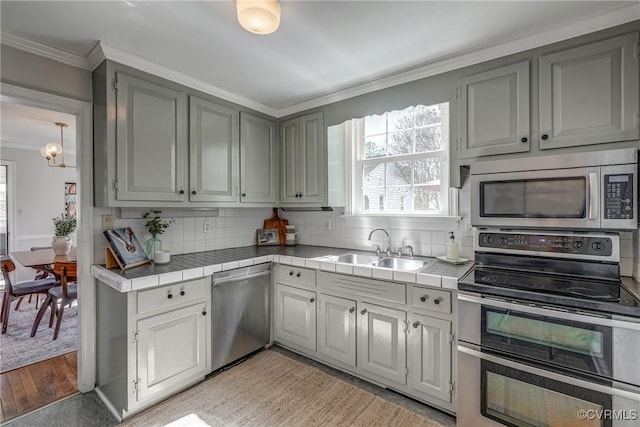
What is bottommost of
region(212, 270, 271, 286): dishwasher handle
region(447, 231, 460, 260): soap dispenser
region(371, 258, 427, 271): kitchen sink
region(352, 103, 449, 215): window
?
region(212, 270, 271, 286): dishwasher handle

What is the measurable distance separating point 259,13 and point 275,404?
88.3 inches

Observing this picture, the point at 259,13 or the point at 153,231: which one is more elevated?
the point at 259,13

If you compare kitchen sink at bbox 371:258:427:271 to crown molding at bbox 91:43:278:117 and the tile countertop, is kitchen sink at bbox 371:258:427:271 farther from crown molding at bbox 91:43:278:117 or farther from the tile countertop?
crown molding at bbox 91:43:278:117

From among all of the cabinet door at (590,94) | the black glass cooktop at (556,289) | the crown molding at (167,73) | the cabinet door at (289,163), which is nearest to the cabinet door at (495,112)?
the cabinet door at (590,94)

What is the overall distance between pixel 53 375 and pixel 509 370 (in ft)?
10.3

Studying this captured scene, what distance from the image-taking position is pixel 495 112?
1859 mm

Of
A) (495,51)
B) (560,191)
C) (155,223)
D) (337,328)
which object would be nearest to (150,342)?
(155,223)

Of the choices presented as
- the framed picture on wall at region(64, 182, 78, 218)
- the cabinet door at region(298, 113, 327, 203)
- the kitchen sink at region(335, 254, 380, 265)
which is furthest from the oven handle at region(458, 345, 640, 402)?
the framed picture on wall at region(64, 182, 78, 218)

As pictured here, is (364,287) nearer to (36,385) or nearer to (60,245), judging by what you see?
(36,385)

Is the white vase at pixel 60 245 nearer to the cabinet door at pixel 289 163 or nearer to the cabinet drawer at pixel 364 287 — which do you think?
the cabinet door at pixel 289 163

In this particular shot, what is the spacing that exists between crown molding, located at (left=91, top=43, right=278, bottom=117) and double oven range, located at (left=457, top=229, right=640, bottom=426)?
2350 mm

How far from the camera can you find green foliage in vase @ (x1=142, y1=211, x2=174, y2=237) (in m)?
2.33

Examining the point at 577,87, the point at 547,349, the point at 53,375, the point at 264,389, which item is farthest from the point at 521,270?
the point at 53,375

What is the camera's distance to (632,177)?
1.45 m
